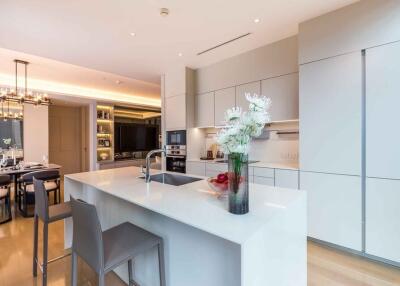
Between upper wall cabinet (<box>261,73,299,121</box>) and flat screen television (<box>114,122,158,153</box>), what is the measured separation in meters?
4.96

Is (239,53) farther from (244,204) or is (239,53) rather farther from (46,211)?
(46,211)

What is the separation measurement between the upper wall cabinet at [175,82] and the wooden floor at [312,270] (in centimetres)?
302

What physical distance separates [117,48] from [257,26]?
2.01 m

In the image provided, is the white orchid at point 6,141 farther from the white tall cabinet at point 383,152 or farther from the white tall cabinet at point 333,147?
the white tall cabinet at point 383,152

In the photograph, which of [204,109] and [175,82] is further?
[175,82]

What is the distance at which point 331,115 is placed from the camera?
7.79 feet

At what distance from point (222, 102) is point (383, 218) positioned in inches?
104

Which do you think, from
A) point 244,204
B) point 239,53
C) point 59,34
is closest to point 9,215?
point 59,34

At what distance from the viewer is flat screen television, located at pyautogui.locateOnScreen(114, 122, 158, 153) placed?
673cm

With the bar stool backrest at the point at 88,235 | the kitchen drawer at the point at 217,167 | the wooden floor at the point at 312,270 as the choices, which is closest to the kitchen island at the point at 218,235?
the bar stool backrest at the point at 88,235

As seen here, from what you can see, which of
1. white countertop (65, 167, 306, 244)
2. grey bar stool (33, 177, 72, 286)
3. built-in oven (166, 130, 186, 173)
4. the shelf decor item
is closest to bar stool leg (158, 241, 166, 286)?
white countertop (65, 167, 306, 244)

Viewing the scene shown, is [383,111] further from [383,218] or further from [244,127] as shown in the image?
[244,127]

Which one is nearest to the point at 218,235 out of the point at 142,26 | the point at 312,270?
the point at 312,270

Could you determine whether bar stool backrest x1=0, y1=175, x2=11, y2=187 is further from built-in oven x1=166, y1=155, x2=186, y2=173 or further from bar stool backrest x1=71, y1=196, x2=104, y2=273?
bar stool backrest x1=71, y1=196, x2=104, y2=273
